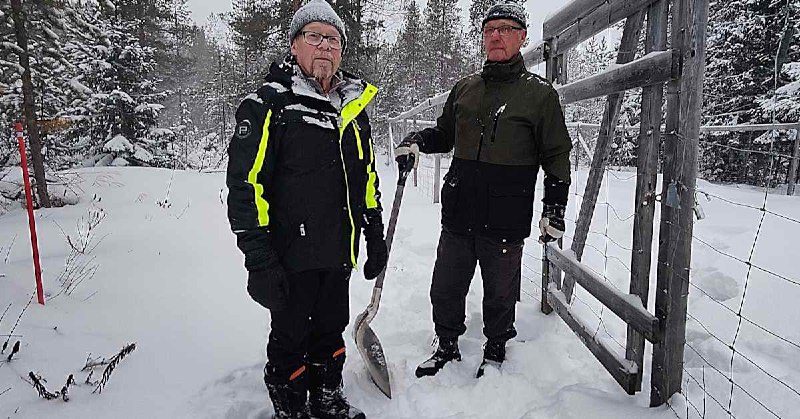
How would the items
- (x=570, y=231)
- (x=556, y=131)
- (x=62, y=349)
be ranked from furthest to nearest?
(x=570, y=231), (x=62, y=349), (x=556, y=131)

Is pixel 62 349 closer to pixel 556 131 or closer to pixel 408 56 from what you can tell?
pixel 556 131

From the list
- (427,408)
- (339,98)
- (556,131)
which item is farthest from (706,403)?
(339,98)

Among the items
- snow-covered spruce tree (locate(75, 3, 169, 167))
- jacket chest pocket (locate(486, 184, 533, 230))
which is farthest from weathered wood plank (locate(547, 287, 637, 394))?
snow-covered spruce tree (locate(75, 3, 169, 167))

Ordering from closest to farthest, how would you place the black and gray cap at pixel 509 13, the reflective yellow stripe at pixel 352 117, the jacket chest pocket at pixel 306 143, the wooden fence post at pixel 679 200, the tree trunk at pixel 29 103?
the wooden fence post at pixel 679 200 < the jacket chest pocket at pixel 306 143 < the reflective yellow stripe at pixel 352 117 < the black and gray cap at pixel 509 13 < the tree trunk at pixel 29 103

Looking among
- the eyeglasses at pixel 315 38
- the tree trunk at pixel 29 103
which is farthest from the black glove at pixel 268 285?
the tree trunk at pixel 29 103

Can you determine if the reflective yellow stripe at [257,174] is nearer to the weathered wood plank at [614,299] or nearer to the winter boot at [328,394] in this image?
the winter boot at [328,394]

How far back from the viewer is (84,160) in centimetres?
1309

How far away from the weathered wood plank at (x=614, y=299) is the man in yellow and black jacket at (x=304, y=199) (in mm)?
1489

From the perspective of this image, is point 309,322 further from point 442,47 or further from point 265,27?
point 442,47

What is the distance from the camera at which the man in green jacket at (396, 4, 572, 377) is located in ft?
8.51

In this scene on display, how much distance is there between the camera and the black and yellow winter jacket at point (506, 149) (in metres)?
2.58

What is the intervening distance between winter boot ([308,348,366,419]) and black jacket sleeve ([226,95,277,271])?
2.53ft

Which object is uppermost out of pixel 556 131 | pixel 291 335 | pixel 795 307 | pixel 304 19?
pixel 304 19

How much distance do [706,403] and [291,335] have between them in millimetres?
2077
